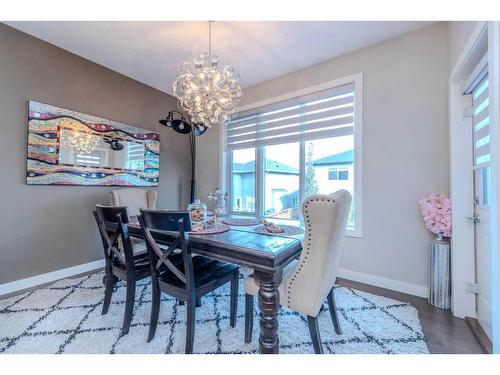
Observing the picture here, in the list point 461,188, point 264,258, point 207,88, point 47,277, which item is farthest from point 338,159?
point 47,277

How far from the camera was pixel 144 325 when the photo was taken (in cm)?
166

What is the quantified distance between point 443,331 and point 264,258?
1.58m

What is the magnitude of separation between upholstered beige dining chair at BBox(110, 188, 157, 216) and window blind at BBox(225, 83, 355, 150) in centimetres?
155

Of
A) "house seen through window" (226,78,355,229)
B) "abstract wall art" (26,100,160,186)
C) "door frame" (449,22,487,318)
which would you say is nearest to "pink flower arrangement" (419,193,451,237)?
"door frame" (449,22,487,318)

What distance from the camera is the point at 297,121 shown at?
300 cm

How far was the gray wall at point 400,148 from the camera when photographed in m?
2.08

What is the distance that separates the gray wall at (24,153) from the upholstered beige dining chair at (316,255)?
107 inches

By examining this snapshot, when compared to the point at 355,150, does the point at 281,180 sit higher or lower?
lower

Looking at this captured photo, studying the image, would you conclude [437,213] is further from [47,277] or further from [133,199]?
[47,277]

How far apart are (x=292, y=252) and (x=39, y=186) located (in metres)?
2.84

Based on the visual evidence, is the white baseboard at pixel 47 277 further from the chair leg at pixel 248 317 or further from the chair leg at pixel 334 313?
the chair leg at pixel 334 313

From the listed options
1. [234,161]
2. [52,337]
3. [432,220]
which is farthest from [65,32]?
[432,220]

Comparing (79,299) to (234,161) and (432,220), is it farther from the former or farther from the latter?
(432,220)
